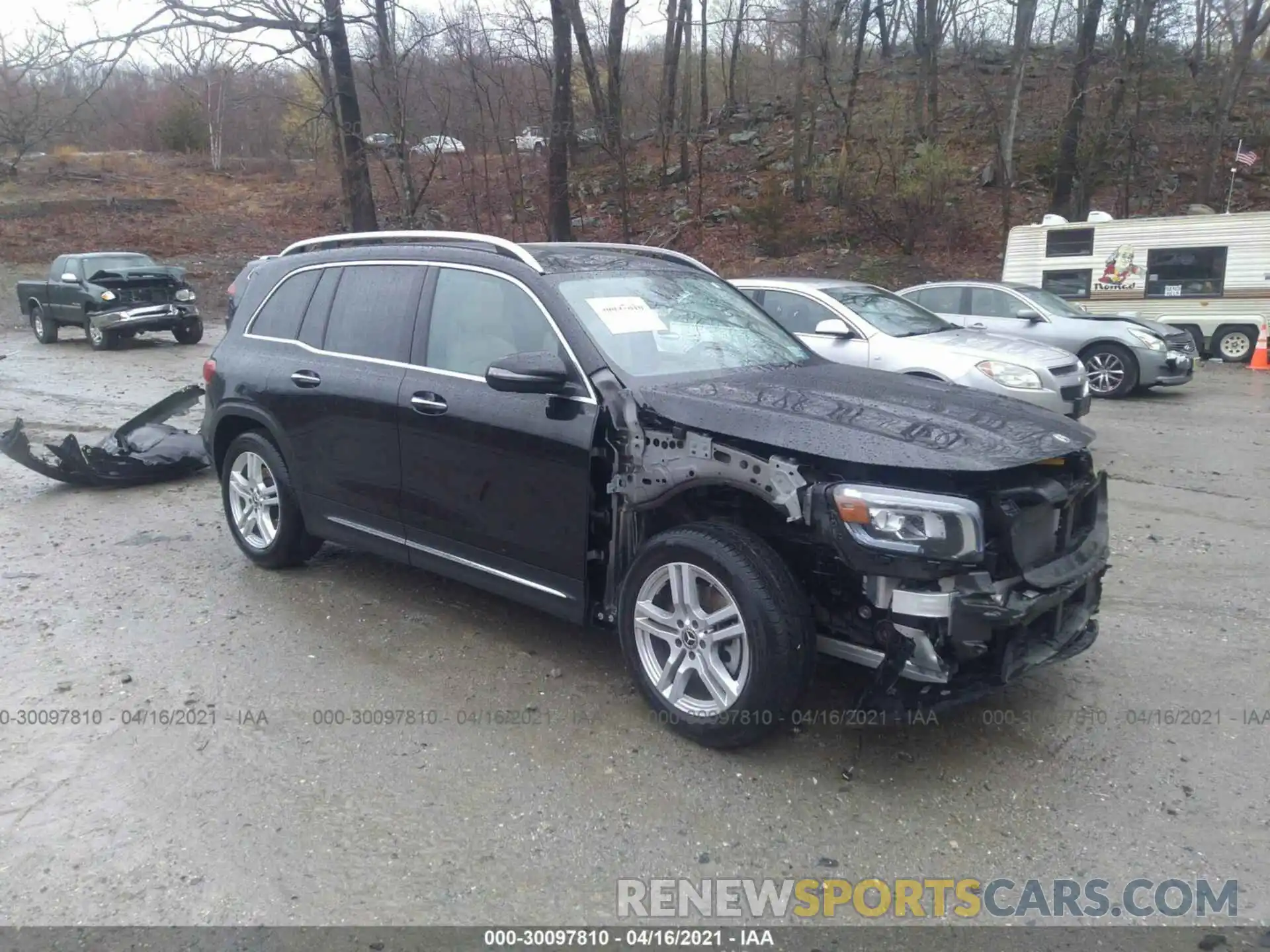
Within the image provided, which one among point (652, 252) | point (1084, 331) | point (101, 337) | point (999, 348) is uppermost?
point (652, 252)

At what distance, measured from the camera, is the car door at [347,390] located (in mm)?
4895

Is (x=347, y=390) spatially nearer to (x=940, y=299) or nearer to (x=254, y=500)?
(x=254, y=500)

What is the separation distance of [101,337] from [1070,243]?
17947 mm

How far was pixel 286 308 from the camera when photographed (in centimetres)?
566

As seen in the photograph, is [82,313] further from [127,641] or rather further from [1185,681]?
[1185,681]

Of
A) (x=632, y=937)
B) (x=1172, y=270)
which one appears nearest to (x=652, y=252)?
(x=632, y=937)

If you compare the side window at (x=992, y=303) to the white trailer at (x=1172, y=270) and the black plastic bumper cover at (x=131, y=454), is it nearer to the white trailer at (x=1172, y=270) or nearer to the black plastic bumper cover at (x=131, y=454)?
the white trailer at (x=1172, y=270)

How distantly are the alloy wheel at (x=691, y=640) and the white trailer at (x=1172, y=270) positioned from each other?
1599cm

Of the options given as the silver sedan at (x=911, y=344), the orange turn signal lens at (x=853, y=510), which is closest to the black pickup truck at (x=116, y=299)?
the silver sedan at (x=911, y=344)

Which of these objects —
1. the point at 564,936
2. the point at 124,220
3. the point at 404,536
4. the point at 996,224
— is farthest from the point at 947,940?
the point at 124,220

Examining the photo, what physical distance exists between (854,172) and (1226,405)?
51.1ft

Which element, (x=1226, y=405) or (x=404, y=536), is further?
(x=1226, y=405)

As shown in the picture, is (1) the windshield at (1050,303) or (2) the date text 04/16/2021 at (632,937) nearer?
(2) the date text 04/16/2021 at (632,937)

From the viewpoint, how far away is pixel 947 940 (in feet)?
9.28
